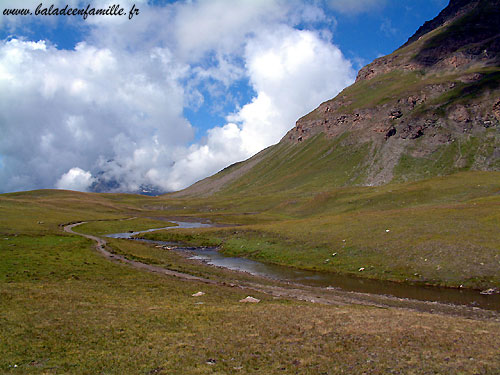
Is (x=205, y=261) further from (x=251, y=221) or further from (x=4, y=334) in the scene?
(x=251, y=221)

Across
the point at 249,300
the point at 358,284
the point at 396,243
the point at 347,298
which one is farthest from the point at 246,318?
the point at 396,243

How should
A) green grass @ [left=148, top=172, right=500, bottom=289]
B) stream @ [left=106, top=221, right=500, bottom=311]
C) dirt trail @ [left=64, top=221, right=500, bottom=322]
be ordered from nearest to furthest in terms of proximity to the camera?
dirt trail @ [left=64, top=221, right=500, bottom=322], stream @ [left=106, top=221, right=500, bottom=311], green grass @ [left=148, top=172, right=500, bottom=289]

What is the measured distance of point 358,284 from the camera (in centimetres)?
3906

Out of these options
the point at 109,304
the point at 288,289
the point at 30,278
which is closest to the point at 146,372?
the point at 109,304

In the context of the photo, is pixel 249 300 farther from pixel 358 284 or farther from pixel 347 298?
pixel 358 284

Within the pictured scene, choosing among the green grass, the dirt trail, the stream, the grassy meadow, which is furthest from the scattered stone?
the green grass

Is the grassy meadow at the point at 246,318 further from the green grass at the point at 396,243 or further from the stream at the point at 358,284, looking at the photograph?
the stream at the point at 358,284

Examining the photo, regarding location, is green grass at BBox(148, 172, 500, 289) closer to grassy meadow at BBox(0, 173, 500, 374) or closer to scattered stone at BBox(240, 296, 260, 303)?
grassy meadow at BBox(0, 173, 500, 374)

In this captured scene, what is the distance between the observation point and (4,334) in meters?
18.5

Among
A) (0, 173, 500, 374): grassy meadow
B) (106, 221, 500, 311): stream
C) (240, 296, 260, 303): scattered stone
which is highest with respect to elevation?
(0, 173, 500, 374): grassy meadow

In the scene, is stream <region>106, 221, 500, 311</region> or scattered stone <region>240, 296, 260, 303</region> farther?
stream <region>106, 221, 500, 311</region>

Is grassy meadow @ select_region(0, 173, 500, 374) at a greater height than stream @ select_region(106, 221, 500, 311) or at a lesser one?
greater

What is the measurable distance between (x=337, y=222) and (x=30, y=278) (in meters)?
51.9

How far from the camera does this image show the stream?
3118 cm
